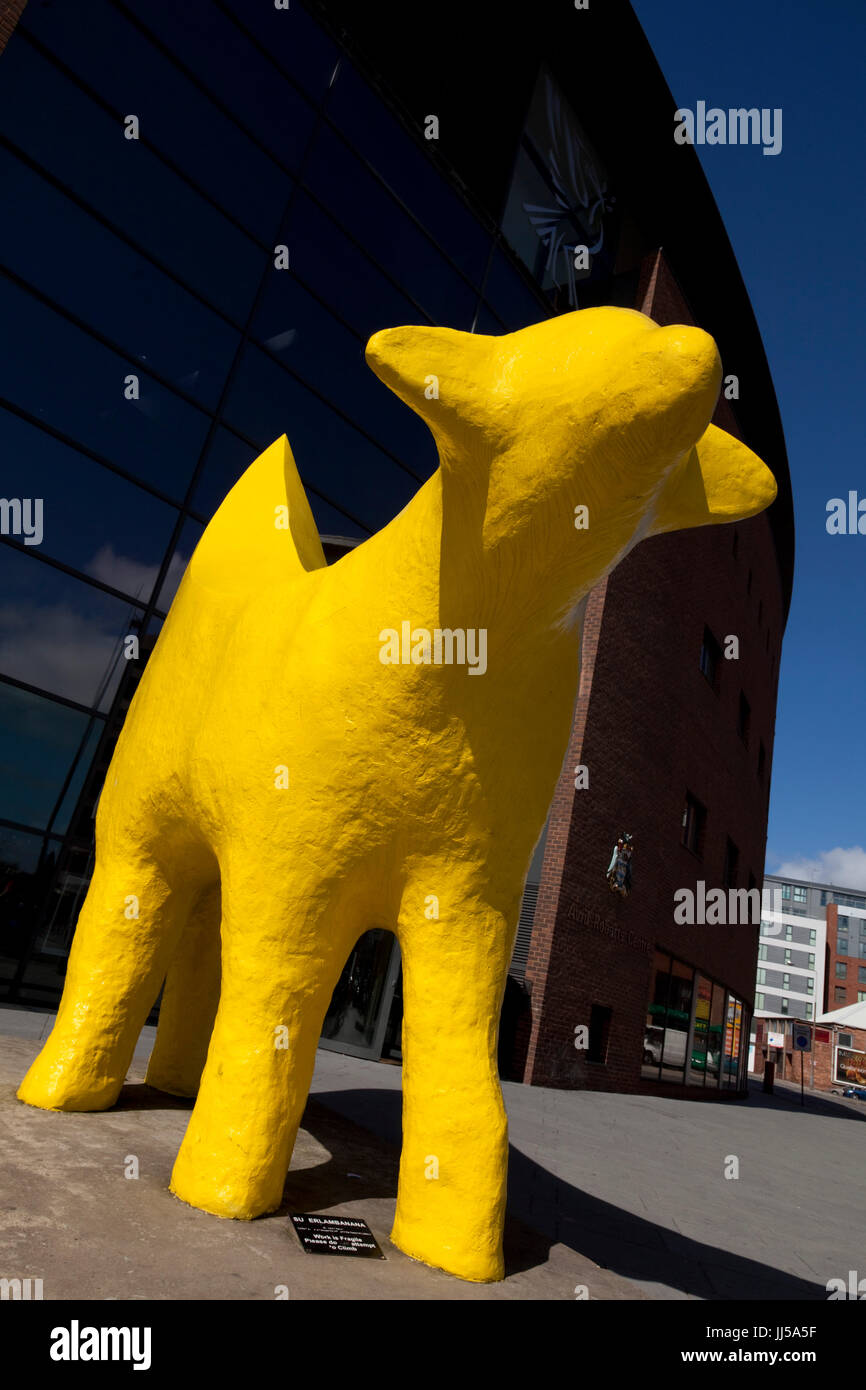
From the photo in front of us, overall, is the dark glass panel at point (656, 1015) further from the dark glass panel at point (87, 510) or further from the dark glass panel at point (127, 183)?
the dark glass panel at point (127, 183)

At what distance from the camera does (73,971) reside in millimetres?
4336

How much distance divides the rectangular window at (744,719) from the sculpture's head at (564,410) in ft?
59.1

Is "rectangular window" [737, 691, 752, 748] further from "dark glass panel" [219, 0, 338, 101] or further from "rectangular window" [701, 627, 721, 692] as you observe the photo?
"dark glass panel" [219, 0, 338, 101]

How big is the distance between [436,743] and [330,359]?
9.21m

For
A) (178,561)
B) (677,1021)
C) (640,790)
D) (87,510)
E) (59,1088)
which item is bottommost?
(677,1021)

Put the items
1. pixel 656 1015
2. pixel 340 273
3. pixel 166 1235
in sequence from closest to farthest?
pixel 166 1235
pixel 340 273
pixel 656 1015

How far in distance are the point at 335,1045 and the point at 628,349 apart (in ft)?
32.0

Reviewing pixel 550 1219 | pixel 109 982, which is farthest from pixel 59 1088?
pixel 550 1219

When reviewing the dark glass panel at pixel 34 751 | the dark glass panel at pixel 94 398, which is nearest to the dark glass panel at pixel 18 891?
the dark glass panel at pixel 34 751

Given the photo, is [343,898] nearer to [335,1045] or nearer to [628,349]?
[628,349]

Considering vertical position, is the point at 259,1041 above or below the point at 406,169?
below

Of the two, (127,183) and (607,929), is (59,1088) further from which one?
(607,929)

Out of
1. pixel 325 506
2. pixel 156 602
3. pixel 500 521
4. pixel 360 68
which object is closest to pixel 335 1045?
pixel 156 602

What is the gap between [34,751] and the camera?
346 inches
